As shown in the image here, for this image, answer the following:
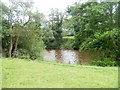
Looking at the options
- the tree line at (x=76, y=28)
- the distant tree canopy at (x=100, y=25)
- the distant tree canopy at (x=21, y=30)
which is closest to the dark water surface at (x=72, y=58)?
the tree line at (x=76, y=28)

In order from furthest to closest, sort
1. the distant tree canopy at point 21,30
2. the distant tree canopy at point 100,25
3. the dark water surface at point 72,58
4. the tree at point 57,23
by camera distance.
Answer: the tree at point 57,23 → the dark water surface at point 72,58 → the distant tree canopy at point 21,30 → the distant tree canopy at point 100,25

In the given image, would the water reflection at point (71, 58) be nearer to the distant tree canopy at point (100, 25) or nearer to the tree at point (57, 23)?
the distant tree canopy at point (100, 25)

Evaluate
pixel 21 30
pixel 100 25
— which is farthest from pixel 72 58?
pixel 100 25

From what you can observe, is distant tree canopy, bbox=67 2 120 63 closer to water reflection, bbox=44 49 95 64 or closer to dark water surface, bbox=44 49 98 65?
dark water surface, bbox=44 49 98 65

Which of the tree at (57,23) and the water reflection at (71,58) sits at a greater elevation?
the tree at (57,23)

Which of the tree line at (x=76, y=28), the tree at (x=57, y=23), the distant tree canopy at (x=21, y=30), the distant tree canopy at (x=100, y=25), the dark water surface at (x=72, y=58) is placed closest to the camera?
the distant tree canopy at (x=100, y=25)

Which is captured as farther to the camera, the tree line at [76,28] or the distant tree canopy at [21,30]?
the distant tree canopy at [21,30]

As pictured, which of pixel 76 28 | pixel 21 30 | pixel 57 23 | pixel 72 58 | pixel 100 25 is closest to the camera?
pixel 100 25

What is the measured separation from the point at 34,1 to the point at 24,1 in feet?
2.27

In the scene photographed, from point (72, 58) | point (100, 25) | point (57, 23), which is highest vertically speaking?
point (57, 23)

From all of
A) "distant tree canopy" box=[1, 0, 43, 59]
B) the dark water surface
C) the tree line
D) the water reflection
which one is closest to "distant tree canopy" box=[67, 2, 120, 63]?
the tree line

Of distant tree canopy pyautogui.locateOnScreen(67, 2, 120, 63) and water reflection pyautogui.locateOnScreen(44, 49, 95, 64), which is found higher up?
distant tree canopy pyautogui.locateOnScreen(67, 2, 120, 63)

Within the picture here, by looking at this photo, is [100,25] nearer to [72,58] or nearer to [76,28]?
[76,28]

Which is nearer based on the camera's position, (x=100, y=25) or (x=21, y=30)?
(x=100, y=25)
